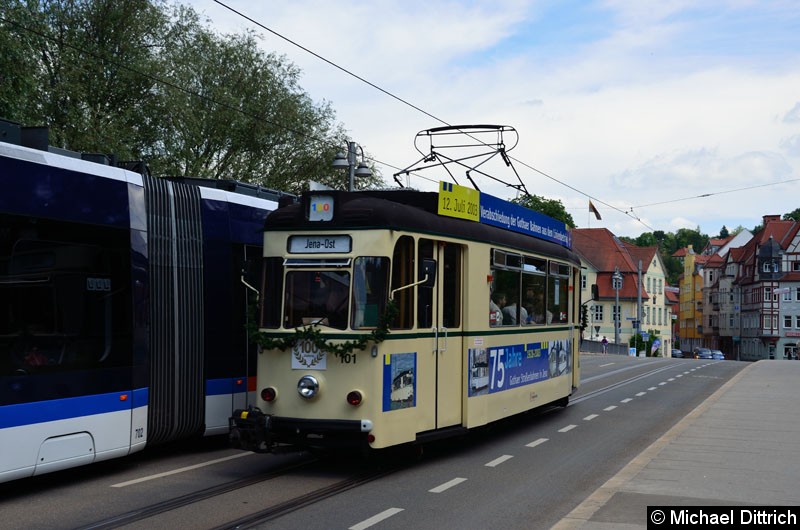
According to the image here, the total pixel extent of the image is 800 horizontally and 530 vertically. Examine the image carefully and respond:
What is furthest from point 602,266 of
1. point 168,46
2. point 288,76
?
point 168,46

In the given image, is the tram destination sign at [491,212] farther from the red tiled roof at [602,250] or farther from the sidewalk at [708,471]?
the red tiled roof at [602,250]

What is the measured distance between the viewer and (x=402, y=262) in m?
10.6

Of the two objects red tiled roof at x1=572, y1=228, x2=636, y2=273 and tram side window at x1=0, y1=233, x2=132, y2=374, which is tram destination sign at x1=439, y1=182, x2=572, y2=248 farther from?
red tiled roof at x1=572, y1=228, x2=636, y2=273

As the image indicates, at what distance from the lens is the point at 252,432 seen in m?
10.1

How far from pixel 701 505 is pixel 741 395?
1308cm

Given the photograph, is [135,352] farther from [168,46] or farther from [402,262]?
[168,46]

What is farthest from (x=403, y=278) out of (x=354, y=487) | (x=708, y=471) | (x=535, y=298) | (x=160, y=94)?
(x=160, y=94)

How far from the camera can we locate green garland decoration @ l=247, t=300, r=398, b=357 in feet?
33.0

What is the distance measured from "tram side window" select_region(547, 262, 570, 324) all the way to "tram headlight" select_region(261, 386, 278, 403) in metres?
6.42

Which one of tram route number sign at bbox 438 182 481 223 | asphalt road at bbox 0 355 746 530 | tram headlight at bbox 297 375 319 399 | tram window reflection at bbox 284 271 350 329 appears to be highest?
tram route number sign at bbox 438 182 481 223

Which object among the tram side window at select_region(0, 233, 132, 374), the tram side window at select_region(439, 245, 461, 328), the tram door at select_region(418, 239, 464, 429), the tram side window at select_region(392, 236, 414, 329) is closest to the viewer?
the tram side window at select_region(0, 233, 132, 374)

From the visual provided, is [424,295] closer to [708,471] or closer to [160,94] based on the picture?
[708,471]

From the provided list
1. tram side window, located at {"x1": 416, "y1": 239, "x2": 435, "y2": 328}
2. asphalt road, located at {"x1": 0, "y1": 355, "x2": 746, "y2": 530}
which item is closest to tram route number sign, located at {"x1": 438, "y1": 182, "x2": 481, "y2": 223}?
tram side window, located at {"x1": 416, "y1": 239, "x2": 435, "y2": 328}

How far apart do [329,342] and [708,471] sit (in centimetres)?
435
